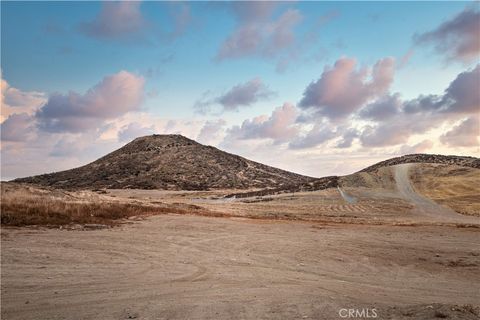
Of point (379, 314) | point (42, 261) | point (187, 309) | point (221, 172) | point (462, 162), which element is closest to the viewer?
point (379, 314)

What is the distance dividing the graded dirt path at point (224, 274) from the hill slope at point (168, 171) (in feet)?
347

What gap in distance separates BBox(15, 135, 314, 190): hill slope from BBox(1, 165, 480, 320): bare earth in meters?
105

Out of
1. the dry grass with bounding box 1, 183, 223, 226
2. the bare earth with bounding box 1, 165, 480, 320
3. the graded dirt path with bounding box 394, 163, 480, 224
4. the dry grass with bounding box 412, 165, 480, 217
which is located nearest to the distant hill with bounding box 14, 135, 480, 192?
the dry grass with bounding box 412, 165, 480, 217

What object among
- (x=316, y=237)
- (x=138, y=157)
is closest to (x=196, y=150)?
(x=138, y=157)

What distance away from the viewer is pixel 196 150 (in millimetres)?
173375

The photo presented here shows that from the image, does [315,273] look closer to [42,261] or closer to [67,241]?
[42,261]

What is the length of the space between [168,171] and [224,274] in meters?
135

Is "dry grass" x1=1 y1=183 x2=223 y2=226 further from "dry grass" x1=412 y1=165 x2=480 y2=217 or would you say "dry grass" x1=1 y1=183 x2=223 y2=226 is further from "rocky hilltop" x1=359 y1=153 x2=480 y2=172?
"rocky hilltop" x1=359 y1=153 x2=480 y2=172

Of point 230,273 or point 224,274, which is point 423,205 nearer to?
point 230,273

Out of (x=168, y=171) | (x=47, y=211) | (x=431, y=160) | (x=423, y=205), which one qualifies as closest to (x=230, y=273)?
(x=47, y=211)

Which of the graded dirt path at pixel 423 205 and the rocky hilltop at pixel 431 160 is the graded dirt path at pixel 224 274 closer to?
the graded dirt path at pixel 423 205

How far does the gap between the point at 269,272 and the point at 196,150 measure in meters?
160

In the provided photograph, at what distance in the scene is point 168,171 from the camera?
147 m

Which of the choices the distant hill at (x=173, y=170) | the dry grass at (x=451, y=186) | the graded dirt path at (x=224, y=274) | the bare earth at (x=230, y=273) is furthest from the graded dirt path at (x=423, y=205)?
the distant hill at (x=173, y=170)
